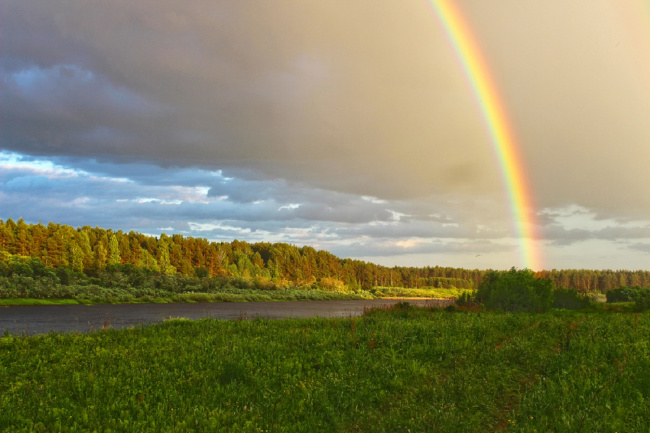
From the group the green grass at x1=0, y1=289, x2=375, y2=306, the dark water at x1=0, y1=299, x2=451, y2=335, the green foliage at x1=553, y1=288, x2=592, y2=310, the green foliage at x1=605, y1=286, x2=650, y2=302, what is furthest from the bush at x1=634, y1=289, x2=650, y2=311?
the green grass at x1=0, y1=289, x2=375, y2=306

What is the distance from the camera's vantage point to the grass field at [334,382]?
10.8 metres

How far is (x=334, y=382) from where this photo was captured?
1396 centimetres

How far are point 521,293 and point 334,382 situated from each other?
150 ft

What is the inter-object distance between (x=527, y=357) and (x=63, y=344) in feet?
64.4

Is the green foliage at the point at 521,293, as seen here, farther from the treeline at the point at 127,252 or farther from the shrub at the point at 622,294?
the shrub at the point at 622,294

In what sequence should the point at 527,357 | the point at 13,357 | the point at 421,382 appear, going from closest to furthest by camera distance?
the point at 421,382, the point at 527,357, the point at 13,357

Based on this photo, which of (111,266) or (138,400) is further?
(111,266)

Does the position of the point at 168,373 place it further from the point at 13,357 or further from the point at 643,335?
the point at 643,335

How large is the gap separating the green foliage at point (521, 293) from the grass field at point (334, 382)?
3243 centimetres

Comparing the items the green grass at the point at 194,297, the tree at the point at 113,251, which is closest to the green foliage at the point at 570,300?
the green grass at the point at 194,297

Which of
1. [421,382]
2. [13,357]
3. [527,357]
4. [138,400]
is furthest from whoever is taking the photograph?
[13,357]

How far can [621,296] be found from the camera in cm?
9000

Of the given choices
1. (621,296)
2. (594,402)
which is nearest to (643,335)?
(594,402)

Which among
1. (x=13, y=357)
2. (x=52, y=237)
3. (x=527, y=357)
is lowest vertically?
(x=13, y=357)
